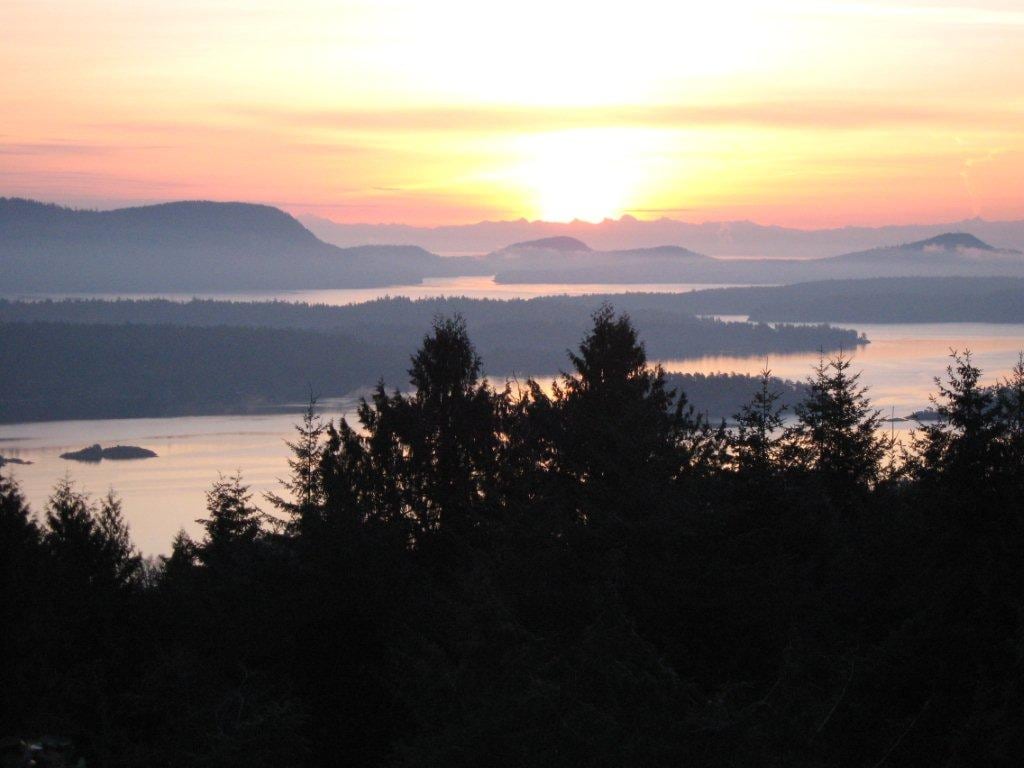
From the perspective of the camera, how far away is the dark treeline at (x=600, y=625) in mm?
6703

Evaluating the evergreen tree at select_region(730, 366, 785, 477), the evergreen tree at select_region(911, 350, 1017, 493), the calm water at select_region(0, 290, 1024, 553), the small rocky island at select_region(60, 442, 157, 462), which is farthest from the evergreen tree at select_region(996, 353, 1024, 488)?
the small rocky island at select_region(60, 442, 157, 462)

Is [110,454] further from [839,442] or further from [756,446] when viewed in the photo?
[756,446]

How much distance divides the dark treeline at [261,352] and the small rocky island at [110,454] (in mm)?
28418

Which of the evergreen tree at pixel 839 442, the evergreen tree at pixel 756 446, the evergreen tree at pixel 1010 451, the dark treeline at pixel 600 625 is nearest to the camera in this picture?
the dark treeline at pixel 600 625

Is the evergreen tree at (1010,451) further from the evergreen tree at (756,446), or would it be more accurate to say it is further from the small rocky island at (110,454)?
the small rocky island at (110,454)

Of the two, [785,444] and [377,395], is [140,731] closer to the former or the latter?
[785,444]

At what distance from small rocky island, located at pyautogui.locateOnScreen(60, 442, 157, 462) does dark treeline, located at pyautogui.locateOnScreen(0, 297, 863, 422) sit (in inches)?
1119

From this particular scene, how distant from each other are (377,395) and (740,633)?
554 inches

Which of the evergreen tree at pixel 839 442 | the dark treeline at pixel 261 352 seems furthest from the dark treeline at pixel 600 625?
the dark treeline at pixel 261 352

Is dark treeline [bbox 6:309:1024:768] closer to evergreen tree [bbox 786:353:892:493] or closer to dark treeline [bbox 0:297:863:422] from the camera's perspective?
evergreen tree [bbox 786:353:892:493]

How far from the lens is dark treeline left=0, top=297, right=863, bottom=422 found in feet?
374

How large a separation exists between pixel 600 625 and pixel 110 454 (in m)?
73.5

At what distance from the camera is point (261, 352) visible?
132500 millimetres

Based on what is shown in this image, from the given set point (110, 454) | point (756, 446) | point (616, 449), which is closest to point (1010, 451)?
point (616, 449)
